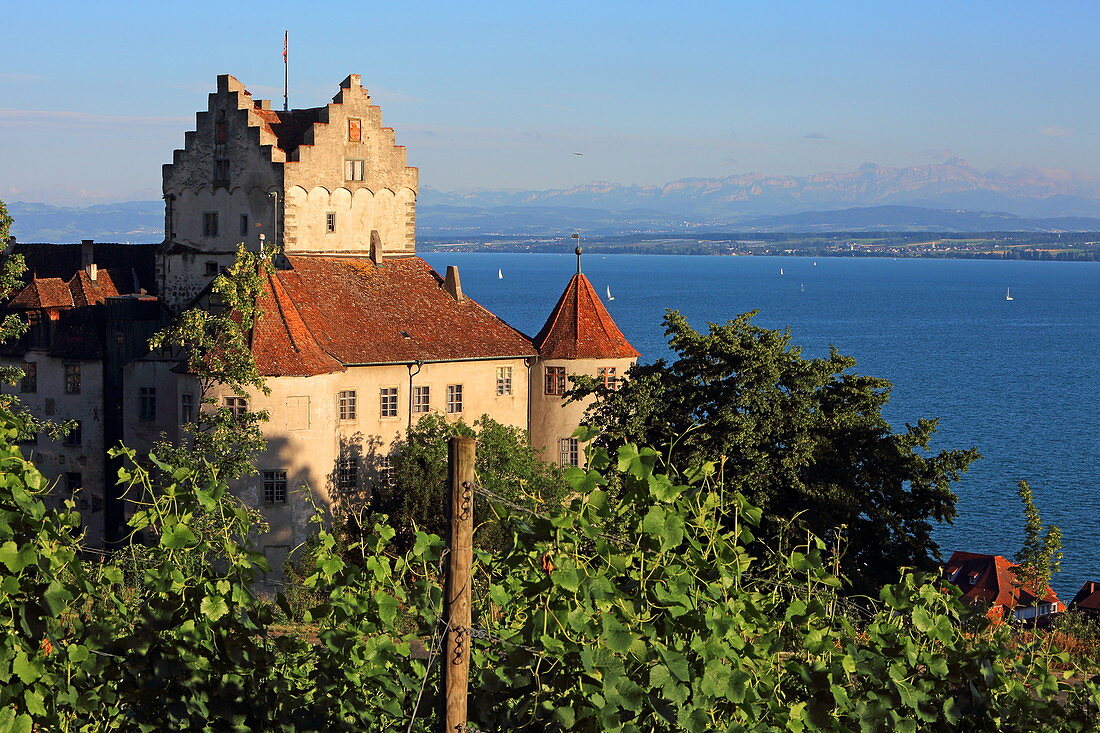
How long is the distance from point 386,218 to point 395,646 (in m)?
45.3

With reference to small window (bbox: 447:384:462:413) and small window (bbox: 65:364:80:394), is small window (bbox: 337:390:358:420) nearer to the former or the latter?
→ small window (bbox: 447:384:462:413)

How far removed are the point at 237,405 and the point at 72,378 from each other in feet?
38.8

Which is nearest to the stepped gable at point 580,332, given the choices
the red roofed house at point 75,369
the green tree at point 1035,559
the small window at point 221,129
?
the small window at point 221,129

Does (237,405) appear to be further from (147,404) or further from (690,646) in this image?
(690,646)

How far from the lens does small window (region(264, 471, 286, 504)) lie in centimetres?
4641

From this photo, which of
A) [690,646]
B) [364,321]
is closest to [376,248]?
[364,321]

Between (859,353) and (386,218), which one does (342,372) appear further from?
(859,353)

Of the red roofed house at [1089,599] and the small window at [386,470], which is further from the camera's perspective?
the red roofed house at [1089,599]

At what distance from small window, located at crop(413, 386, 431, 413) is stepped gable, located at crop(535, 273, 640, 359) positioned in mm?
5108

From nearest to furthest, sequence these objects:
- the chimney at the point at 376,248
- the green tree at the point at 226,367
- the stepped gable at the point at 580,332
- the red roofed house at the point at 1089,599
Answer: the green tree at the point at 226,367, the red roofed house at the point at 1089,599, the stepped gable at the point at 580,332, the chimney at the point at 376,248

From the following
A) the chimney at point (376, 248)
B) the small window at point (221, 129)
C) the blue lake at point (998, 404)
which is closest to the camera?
the small window at point (221, 129)

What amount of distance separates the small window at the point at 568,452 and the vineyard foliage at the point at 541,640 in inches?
1525

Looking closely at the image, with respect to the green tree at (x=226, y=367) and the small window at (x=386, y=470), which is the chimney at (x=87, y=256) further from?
the small window at (x=386, y=470)

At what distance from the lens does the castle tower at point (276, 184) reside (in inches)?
2120
